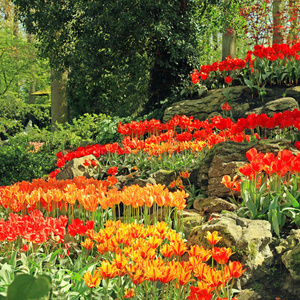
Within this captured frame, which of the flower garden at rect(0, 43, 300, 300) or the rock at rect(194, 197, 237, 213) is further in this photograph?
the rock at rect(194, 197, 237, 213)

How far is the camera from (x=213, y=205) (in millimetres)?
3836

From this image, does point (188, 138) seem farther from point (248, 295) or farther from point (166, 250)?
point (166, 250)

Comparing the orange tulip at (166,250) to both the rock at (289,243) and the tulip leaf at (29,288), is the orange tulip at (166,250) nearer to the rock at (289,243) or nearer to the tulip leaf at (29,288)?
the rock at (289,243)

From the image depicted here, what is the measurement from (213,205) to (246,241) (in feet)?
3.96

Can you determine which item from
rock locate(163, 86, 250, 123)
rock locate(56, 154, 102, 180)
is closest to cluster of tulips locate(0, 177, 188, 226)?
rock locate(56, 154, 102, 180)

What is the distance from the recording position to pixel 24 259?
254 cm

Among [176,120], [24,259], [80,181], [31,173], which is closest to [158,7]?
[176,120]

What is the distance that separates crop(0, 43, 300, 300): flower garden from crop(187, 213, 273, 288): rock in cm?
8

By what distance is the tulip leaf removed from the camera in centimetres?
56

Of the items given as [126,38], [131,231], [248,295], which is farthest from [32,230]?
[126,38]

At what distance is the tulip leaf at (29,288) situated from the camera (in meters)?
0.56

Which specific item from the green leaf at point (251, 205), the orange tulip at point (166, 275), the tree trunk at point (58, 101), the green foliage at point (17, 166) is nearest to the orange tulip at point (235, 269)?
the orange tulip at point (166, 275)

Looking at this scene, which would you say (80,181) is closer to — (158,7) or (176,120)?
(176,120)

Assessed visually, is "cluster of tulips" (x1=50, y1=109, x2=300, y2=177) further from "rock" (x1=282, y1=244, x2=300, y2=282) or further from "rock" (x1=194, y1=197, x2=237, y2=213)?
"rock" (x1=282, y1=244, x2=300, y2=282)
